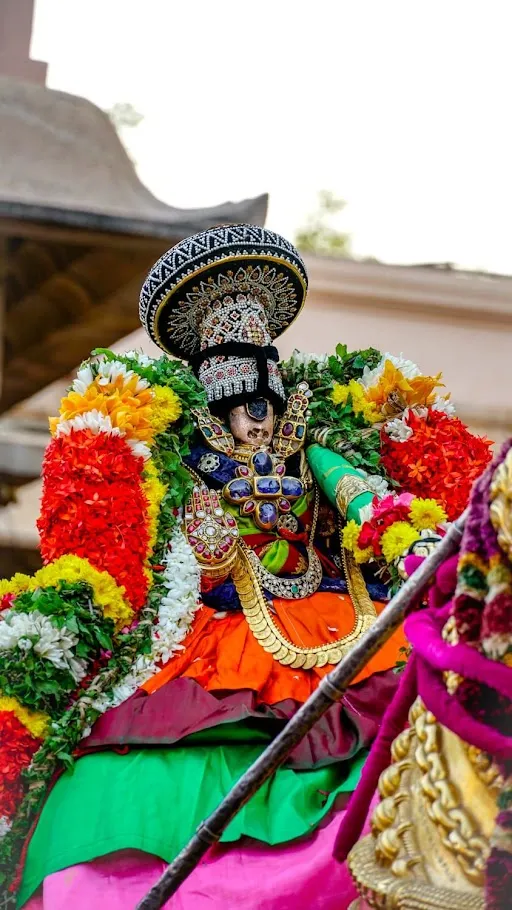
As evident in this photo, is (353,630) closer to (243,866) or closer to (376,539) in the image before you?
(376,539)

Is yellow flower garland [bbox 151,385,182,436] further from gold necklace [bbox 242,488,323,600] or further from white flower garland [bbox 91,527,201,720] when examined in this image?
gold necklace [bbox 242,488,323,600]

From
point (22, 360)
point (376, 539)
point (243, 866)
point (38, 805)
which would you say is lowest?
point (22, 360)

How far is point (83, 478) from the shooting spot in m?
4.47

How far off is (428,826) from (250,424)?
2.33 meters

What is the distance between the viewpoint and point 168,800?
3863mm

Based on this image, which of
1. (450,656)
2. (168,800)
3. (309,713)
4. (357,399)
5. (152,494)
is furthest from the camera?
(357,399)

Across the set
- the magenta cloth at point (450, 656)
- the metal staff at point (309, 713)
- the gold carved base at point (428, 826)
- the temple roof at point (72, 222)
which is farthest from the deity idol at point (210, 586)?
the temple roof at point (72, 222)

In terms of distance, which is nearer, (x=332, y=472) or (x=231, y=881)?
(x=231, y=881)

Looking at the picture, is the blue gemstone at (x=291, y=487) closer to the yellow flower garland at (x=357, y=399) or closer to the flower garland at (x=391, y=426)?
the flower garland at (x=391, y=426)

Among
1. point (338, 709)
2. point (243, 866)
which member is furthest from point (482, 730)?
point (338, 709)

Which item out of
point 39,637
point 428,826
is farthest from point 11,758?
point 428,826

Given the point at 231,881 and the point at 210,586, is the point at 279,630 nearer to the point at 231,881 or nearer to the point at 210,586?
the point at 210,586

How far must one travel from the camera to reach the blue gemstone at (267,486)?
4797 mm

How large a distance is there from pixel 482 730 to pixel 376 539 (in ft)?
6.02
